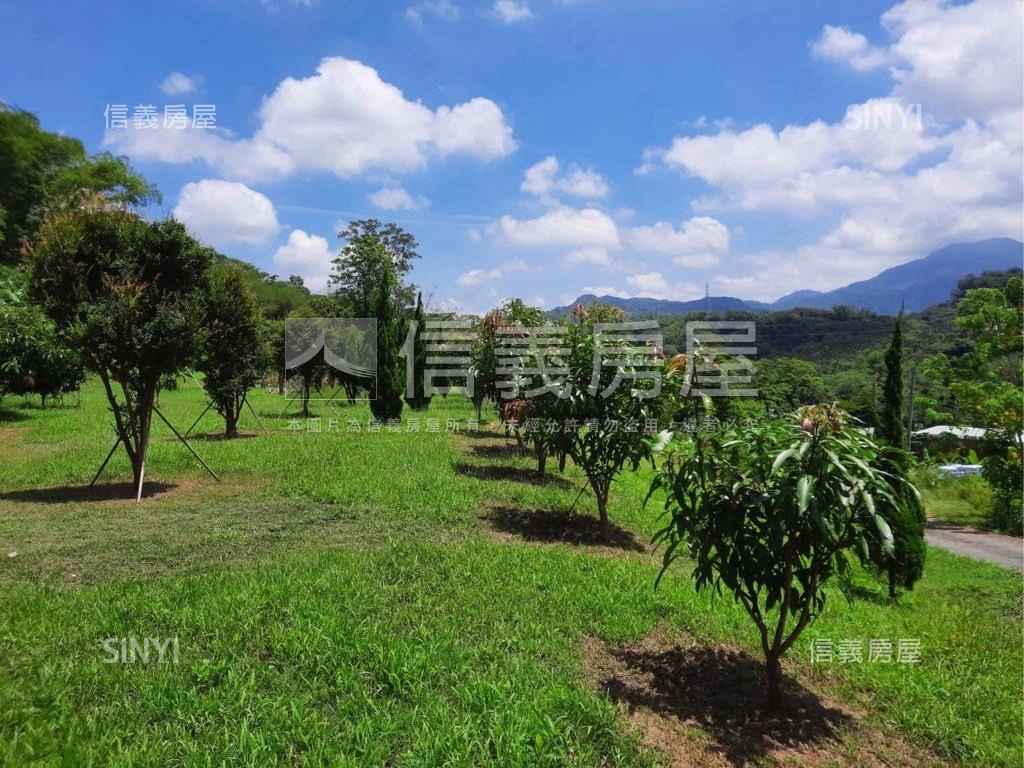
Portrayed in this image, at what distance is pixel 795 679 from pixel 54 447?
12819 millimetres

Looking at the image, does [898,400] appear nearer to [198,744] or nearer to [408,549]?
[408,549]

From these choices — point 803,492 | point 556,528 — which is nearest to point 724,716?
point 803,492

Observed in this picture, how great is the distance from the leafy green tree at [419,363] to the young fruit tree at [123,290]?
44.6 feet

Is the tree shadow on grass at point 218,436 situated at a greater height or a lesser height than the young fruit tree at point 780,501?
lesser

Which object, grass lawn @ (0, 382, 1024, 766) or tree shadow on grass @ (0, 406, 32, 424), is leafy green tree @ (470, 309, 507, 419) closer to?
grass lawn @ (0, 382, 1024, 766)

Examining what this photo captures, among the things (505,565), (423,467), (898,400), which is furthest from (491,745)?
(898,400)

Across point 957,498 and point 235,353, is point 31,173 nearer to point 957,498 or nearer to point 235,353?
point 235,353

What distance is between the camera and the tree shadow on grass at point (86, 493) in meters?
7.71

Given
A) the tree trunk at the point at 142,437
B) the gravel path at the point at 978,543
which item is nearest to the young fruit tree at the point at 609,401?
the tree trunk at the point at 142,437

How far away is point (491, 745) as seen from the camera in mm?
2961

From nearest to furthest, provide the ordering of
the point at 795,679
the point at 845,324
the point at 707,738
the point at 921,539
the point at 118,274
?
1. the point at 707,738
2. the point at 795,679
3. the point at 118,274
4. the point at 921,539
5. the point at 845,324

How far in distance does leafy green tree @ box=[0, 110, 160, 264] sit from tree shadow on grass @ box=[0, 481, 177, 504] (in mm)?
20444

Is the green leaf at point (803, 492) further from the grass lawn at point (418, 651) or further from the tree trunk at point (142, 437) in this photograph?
the tree trunk at point (142, 437)

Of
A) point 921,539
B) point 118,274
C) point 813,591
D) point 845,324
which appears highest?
point 845,324
